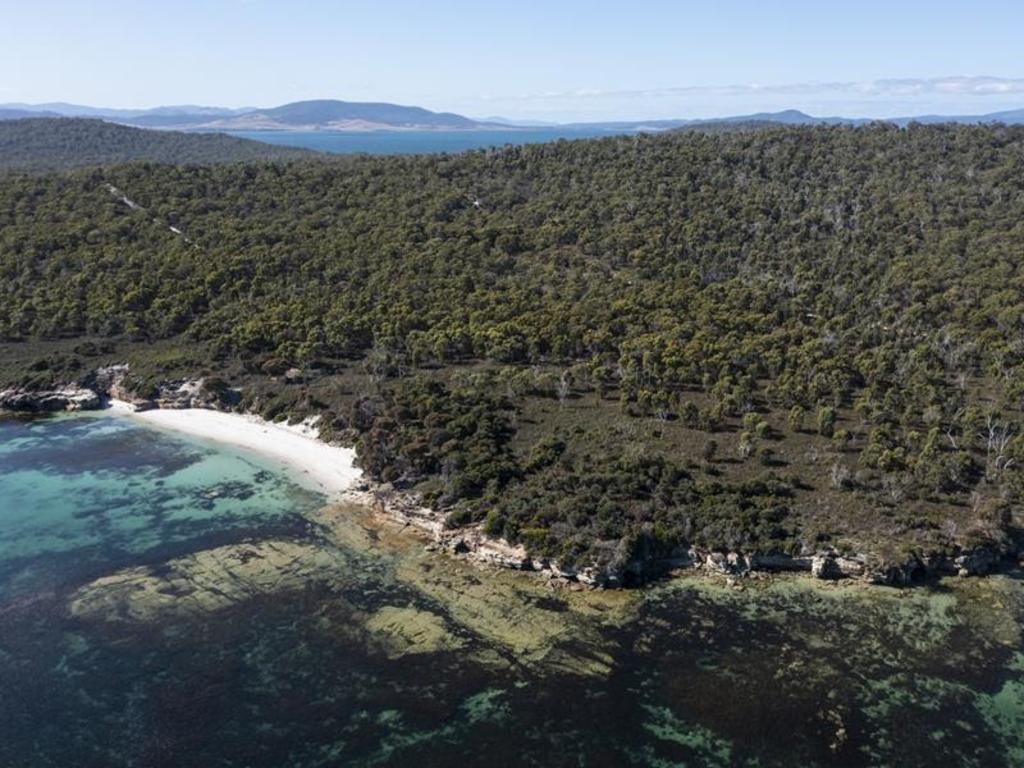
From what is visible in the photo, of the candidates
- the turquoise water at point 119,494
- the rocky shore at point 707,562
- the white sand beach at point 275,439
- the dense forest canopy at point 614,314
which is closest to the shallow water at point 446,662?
the turquoise water at point 119,494

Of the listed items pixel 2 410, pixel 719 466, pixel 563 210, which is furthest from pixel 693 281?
pixel 2 410

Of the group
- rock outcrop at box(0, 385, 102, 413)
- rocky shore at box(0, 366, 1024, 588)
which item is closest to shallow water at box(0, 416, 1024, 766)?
rocky shore at box(0, 366, 1024, 588)

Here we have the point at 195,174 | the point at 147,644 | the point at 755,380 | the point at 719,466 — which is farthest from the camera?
the point at 195,174

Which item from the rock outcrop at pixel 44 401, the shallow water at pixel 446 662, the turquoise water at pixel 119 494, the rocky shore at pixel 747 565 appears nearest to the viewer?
the shallow water at pixel 446 662

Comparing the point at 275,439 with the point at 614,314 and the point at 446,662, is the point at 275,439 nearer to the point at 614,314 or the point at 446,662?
the point at 446,662

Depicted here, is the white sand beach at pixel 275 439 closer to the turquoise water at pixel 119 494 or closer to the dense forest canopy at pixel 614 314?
the turquoise water at pixel 119 494

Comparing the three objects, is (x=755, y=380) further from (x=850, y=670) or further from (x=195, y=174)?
(x=195, y=174)

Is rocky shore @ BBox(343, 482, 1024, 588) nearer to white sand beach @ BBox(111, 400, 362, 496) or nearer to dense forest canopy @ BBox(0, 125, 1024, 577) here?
dense forest canopy @ BBox(0, 125, 1024, 577)
